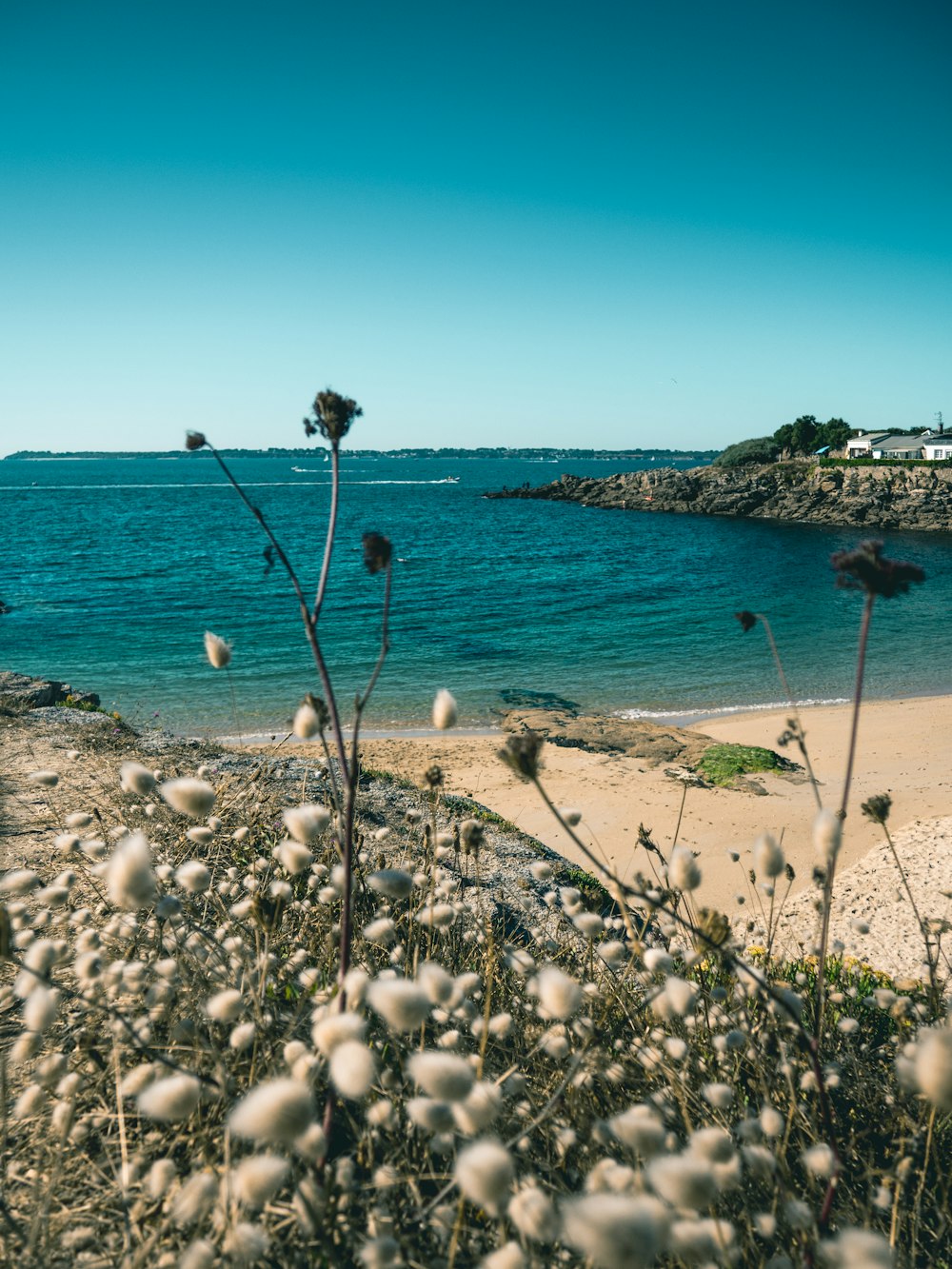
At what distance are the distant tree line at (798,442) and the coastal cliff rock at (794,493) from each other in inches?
275

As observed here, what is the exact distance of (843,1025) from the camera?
7.88ft

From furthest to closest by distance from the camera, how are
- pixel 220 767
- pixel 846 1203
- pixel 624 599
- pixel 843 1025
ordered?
pixel 624 599 → pixel 220 767 → pixel 843 1025 → pixel 846 1203

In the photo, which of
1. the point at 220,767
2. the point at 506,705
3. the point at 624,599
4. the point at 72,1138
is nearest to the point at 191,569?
the point at 624,599

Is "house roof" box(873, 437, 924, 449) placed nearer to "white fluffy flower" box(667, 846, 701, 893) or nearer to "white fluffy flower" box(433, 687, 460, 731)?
"white fluffy flower" box(667, 846, 701, 893)

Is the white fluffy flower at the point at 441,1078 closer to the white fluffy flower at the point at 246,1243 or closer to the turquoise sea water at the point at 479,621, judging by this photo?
the white fluffy flower at the point at 246,1243

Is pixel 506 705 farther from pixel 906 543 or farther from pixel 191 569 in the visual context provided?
pixel 906 543

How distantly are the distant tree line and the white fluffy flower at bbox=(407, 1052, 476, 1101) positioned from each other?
95013 millimetres

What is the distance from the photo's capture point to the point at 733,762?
12641 mm

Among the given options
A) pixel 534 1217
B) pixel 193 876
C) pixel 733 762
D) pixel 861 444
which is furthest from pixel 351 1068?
pixel 861 444

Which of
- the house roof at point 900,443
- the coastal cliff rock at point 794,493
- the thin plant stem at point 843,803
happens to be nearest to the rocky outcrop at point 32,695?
the thin plant stem at point 843,803

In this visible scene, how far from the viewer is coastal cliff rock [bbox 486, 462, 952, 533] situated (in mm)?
56188

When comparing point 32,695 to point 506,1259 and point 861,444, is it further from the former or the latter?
point 861,444

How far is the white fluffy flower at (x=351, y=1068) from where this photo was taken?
98 cm

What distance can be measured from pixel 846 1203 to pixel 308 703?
71.3 inches
